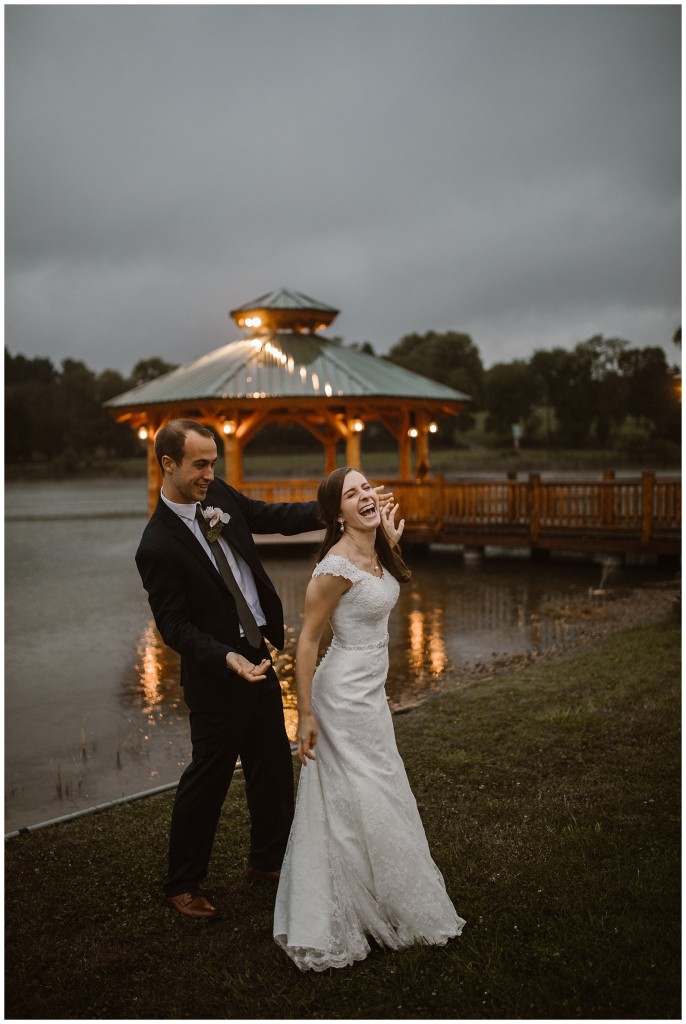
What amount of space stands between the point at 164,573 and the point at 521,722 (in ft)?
12.5

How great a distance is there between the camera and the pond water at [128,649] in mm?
6416

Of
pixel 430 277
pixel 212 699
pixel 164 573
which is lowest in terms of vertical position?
pixel 212 699

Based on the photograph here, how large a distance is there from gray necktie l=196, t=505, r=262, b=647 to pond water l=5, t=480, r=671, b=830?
2.66 m

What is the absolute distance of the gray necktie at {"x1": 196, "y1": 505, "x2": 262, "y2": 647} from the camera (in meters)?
3.83

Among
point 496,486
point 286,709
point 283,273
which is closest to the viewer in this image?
point 286,709

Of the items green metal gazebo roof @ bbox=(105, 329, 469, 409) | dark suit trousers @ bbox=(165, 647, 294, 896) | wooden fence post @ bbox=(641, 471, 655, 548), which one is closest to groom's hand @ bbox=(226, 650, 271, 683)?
dark suit trousers @ bbox=(165, 647, 294, 896)

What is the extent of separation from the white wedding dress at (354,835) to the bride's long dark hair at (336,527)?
18 cm

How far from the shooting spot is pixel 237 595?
386cm

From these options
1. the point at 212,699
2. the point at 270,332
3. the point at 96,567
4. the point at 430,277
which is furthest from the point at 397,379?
the point at 430,277

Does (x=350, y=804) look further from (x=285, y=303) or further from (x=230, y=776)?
(x=285, y=303)

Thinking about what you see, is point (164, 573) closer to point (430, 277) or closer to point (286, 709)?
point (286, 709)

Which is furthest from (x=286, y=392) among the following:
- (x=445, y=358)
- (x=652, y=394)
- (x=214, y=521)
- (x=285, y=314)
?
(x=445, y=358)

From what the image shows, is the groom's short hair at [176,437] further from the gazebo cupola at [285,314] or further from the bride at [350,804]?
the gazebo cupola at [285,314]

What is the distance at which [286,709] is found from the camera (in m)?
7.66
